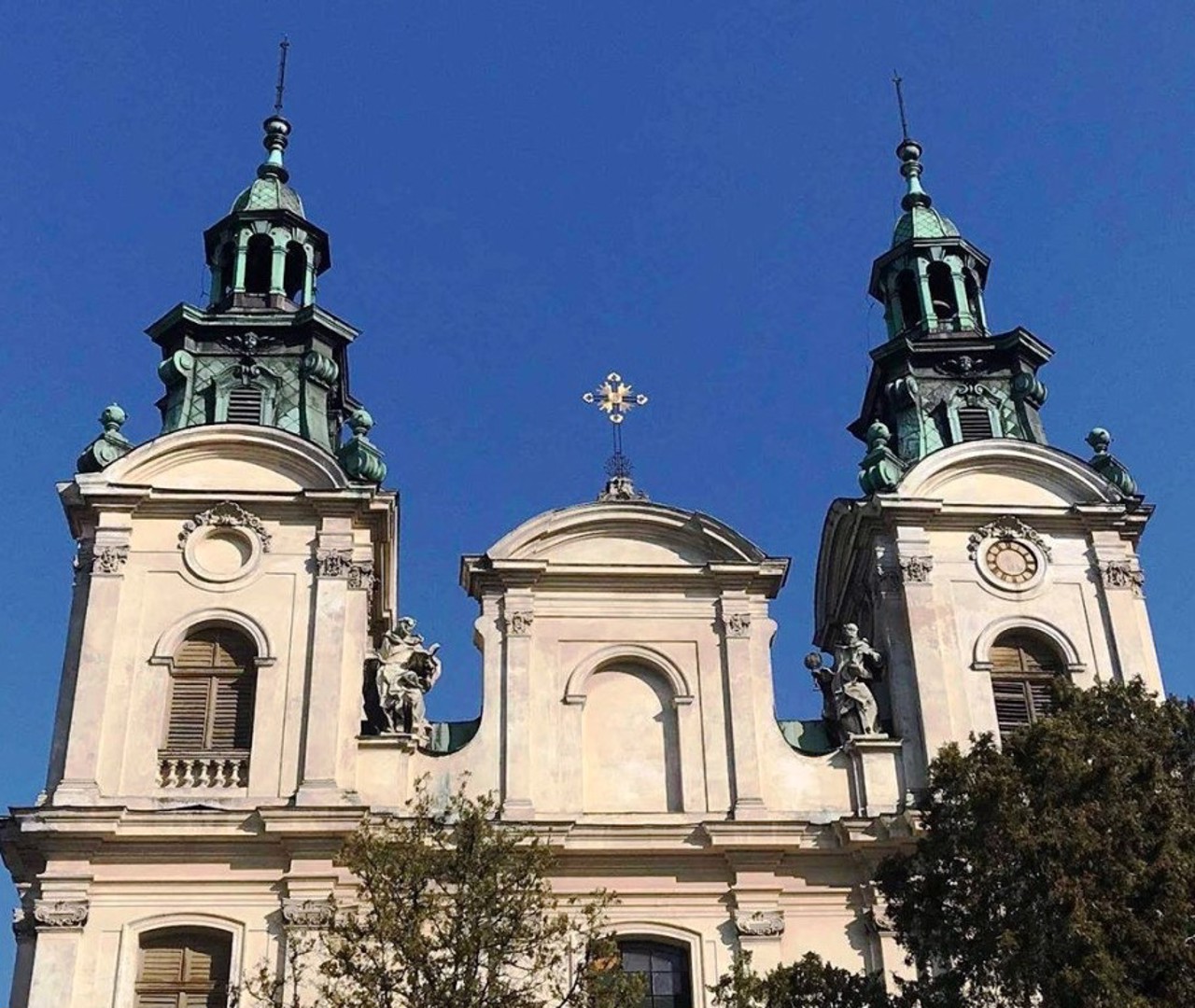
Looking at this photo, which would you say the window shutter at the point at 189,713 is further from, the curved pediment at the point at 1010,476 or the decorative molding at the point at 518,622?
the curved pediment at the point at 1010,476

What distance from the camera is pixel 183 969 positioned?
772 inches

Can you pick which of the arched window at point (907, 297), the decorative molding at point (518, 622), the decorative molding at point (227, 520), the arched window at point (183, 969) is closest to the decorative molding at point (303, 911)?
the arched window at point (183, 969)

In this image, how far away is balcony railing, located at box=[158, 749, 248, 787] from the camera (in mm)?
20922

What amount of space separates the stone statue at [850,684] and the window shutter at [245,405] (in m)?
8.79

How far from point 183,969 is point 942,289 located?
16610 mm

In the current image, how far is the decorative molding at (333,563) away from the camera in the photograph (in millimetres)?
22688

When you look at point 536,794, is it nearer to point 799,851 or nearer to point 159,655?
point 799,851

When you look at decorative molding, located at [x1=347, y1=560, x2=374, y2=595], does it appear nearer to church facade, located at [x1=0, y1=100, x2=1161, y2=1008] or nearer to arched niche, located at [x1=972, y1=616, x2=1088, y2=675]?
church facade, located at [x1=0, y1=100, x2=1161, y2=1008]

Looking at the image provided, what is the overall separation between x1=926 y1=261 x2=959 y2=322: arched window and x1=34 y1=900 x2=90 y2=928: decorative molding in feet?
54.6

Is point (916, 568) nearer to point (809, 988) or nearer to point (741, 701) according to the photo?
point (741, 701)

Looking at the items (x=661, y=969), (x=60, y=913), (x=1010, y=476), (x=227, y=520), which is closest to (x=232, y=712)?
(x=227, y=520)

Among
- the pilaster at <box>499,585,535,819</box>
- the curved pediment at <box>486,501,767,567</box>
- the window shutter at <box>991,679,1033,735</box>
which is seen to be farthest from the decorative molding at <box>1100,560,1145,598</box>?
the pilaster at <box>499,585,535,819</box>

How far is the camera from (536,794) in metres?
21.3

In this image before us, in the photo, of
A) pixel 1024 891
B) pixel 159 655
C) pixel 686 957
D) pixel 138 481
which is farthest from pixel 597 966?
pixel 138 481
